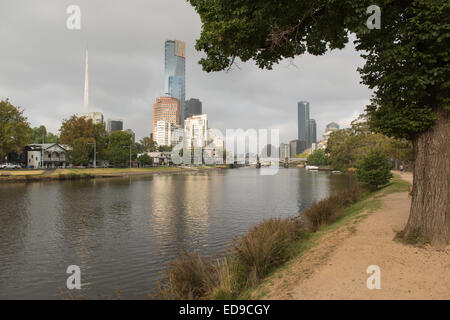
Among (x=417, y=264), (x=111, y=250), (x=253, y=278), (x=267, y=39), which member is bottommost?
(x=111, y=250)

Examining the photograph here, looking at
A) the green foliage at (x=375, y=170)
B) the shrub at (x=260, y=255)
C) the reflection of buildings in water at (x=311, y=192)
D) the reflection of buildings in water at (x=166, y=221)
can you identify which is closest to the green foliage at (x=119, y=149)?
the reflection of buildings in water at (x=311, y=192)

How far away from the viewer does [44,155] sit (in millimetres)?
91188

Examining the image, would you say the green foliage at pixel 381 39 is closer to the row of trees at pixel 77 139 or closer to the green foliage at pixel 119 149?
the row of trees at pixel 77 139

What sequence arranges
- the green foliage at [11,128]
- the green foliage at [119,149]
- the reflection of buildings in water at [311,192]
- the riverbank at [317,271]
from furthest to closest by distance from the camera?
the green foliage at [119,149] → the green foliage at [11,128] → the reflection of buildings in water at [311,192] → the riverbank at [317,271]

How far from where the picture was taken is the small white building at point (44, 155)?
90.2 meters

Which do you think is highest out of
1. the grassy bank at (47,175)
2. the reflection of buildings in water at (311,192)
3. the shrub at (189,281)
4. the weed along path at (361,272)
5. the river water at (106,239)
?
the grassy bank at (47,175)

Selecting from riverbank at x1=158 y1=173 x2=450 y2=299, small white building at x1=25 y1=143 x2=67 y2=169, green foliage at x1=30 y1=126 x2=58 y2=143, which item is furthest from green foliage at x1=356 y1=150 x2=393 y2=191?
green foliage at x1=30 y1=126 x2=58 y2=143

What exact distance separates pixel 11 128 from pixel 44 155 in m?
28.2

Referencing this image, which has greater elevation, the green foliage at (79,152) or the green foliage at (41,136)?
the green foliage at (41,136)

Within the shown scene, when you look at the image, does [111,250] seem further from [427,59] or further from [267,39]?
[427,59]

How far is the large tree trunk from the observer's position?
8.20m
